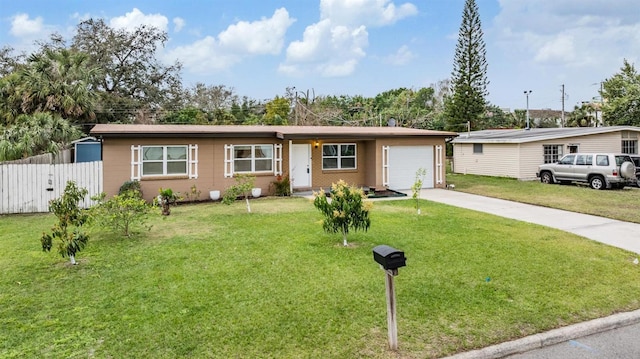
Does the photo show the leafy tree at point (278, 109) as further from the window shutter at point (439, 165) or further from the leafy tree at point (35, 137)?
the window shutter at point (439, 165)

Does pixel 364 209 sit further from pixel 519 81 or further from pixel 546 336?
pixel 519 81

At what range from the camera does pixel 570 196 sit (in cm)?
1385

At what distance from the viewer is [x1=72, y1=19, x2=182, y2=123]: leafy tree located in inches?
1227

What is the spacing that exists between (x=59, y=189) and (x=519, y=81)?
37364mm

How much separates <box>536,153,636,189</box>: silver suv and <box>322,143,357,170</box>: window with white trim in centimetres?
971

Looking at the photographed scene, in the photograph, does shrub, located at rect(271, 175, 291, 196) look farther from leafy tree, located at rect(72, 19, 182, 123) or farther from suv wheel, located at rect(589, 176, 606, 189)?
leafy tree, located at rect(72, 19, 182, 123)

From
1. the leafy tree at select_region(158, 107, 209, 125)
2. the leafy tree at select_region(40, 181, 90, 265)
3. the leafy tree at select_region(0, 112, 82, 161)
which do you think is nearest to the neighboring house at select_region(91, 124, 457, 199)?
the leafy tree at select_region(0, 112, 82, 161)

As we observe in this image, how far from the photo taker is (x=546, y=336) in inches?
145

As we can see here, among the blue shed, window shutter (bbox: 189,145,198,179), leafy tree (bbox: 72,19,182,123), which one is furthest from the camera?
leafy tree (bbox: 72,19,182,123)

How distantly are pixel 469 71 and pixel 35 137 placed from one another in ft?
106

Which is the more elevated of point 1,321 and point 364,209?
point 364,209

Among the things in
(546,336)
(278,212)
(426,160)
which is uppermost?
(426,160)

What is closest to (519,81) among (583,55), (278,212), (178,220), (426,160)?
(583,55)

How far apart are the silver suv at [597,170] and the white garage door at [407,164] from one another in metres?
6.25
